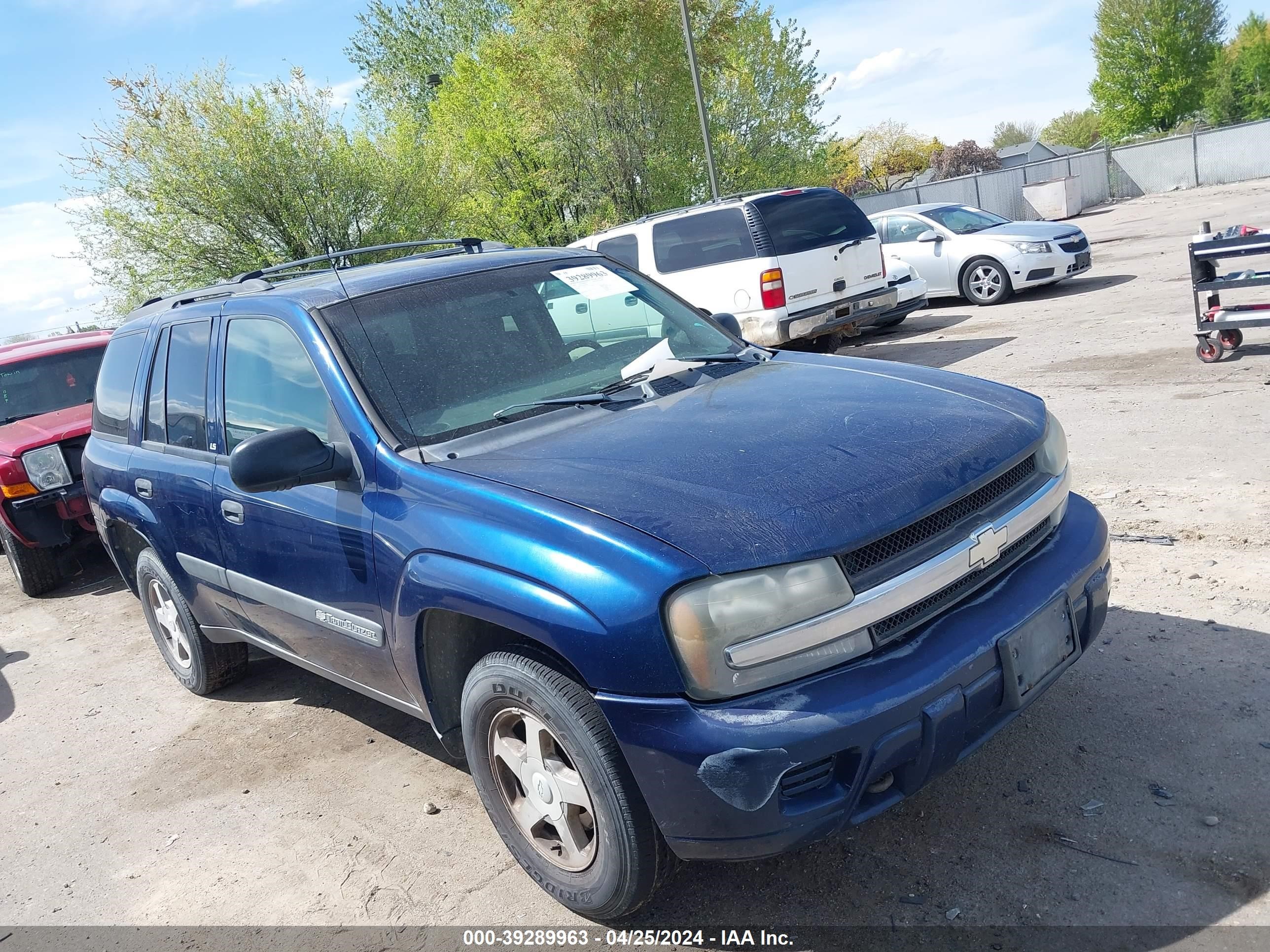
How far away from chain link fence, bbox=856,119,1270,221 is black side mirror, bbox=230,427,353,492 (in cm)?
3202

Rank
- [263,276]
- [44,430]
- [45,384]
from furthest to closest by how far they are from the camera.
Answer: [45,384] < [44,430] < [263,276]

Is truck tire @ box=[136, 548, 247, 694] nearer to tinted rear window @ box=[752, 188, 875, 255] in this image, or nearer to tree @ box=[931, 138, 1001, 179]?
tinted rear window @ box=[752, 188, 875, 255]

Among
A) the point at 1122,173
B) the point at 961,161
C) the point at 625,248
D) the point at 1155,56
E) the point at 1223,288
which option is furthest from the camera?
the point at 961,161

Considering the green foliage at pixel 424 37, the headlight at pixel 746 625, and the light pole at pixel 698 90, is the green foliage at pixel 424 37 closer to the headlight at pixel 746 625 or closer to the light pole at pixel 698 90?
the light pole at pixel 698 90

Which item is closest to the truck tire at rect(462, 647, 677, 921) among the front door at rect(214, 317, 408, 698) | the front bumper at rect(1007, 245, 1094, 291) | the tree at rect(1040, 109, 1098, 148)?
the front door at rect(214, 317, 408, 698)

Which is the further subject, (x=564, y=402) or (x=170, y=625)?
(x=170, y=625)

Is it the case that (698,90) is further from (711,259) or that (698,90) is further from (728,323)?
(728,323)

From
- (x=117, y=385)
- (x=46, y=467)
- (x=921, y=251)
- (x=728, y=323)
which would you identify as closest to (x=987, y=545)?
(x=728, y=323)

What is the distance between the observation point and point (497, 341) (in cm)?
364

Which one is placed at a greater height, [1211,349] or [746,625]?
[746,625]

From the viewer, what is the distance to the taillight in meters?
10.3

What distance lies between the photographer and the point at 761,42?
26891 mm

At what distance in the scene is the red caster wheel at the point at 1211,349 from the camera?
26.3 feet

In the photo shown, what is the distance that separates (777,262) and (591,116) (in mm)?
13652
